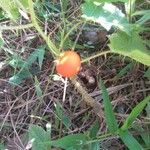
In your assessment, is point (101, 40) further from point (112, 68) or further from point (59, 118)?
point (59, 118)

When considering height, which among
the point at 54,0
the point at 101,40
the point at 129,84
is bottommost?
the point at 129,84

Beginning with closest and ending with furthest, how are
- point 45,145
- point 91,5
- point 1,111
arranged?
point 91,5
point 45,145
point 1,111

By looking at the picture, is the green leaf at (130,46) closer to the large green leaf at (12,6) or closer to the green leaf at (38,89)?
the large green leaf at (12,6)

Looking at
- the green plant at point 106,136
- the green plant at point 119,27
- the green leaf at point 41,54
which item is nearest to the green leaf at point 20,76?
the green leaf at point 41,54

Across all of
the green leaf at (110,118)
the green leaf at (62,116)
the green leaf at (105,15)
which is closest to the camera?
the green leaf at (105,15)

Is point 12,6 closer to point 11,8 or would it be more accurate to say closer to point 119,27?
point 11,8

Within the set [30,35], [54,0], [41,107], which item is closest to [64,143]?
[41,107]
